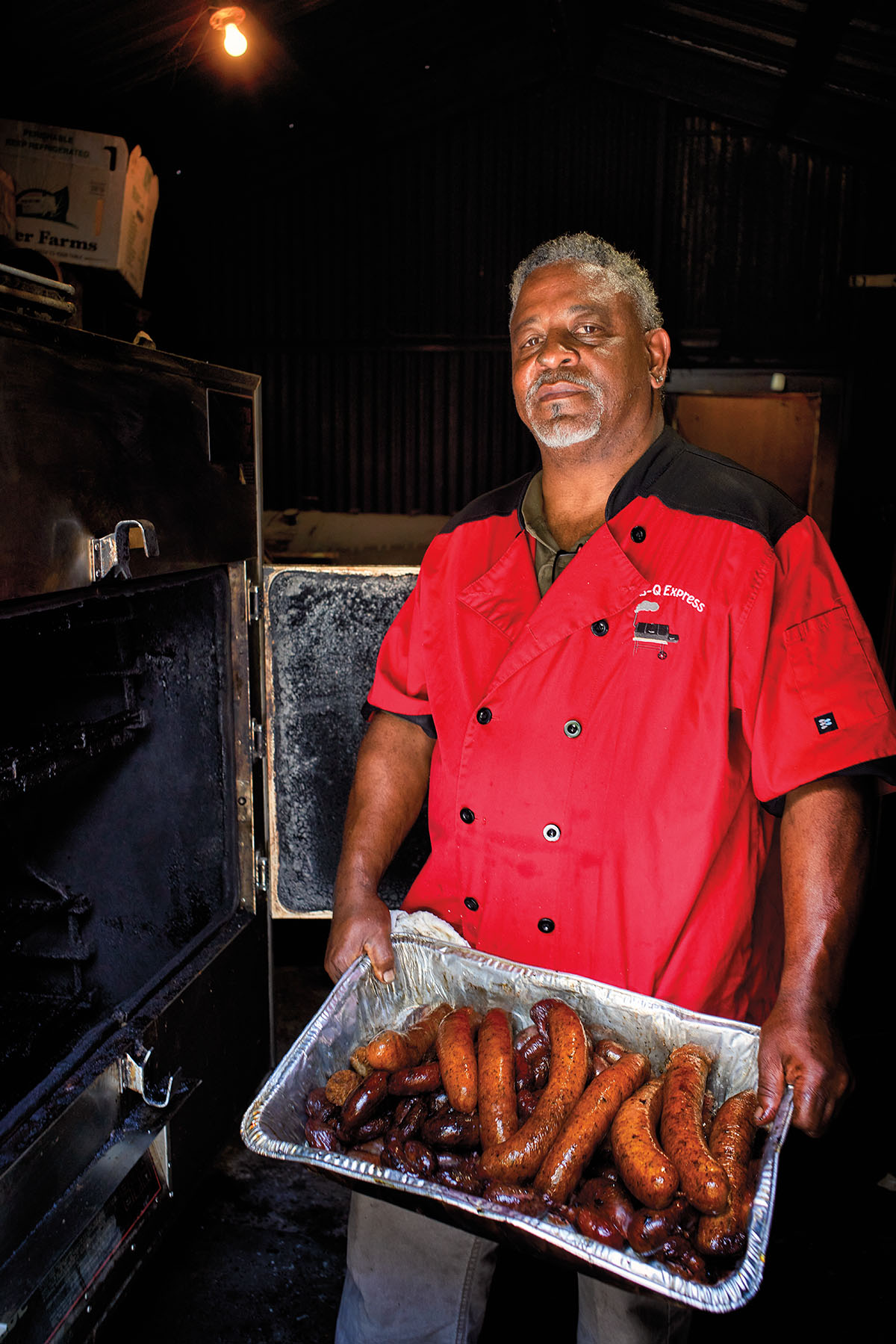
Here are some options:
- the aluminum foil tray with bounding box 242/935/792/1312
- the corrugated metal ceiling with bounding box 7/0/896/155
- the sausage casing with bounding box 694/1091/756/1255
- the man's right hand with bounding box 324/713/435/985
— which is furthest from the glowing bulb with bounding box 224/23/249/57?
the sausage casing with bounding box 694/1091/756/1255

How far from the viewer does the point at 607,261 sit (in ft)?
6.65

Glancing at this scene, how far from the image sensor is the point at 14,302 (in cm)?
148

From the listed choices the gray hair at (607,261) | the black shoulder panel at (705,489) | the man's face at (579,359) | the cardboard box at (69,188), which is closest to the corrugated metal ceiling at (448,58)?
the cardboard box at (69,188)

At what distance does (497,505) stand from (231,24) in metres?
2.74

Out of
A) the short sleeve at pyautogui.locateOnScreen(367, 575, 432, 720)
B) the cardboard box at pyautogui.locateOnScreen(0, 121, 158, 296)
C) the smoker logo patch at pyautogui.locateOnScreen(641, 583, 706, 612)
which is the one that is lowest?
the short sleeve at pyautogui.locateOnScreen(367, 575, 432, 720)

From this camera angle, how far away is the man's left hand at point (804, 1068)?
1.39m

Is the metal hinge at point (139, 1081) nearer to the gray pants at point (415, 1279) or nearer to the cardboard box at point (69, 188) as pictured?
the gray pants at point (415, 1279)

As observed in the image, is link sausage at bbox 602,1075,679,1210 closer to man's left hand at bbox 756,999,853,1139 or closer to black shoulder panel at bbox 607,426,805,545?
man's left hand at bbox 756,999,853,1139

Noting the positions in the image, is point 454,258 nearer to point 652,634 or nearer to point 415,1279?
point 652,634

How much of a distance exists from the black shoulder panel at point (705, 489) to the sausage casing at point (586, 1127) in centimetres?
99

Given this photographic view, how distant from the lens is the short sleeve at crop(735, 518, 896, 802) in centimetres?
156

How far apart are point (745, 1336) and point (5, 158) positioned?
428 cm

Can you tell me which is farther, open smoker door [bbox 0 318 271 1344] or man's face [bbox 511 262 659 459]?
man's face [bbox 511 262 659 459]

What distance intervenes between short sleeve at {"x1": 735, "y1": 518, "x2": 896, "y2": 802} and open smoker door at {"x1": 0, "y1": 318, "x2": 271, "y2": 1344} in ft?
4.01
